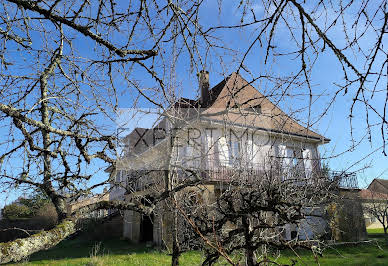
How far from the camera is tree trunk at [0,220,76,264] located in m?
2.16

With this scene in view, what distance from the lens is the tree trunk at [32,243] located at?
2162 mm

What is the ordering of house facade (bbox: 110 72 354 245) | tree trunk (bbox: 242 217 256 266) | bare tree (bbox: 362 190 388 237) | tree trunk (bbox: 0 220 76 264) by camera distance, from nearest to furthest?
tree trunk (bbox: 0 220 76 264) < tree trunk (bbox: 242 217 256 266) < house facade (bbox: 110 72 354 245) < bare tree (bbox: 362 190 388 237)

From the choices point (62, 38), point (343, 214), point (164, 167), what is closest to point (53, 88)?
point (62, 38)

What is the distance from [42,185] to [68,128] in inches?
58.7

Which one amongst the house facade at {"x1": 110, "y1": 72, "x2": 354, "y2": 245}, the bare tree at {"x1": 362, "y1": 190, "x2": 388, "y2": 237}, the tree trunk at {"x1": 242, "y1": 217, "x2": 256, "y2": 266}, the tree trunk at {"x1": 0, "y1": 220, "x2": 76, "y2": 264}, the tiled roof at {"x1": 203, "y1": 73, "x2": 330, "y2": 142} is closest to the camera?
the tree trunk at {"x1": 0, "y1": 220, "x2": 76, "y2": 264}

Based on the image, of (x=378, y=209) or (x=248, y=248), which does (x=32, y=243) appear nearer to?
(x=248, y=248)

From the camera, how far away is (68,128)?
15.5ft

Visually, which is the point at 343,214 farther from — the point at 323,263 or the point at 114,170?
the point at 114,170

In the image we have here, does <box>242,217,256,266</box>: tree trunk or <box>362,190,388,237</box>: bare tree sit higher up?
<box>242,217,256,266</box>: tree trunk

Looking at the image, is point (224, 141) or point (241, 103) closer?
point (241, 103)

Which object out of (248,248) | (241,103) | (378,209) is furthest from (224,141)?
(378,209)

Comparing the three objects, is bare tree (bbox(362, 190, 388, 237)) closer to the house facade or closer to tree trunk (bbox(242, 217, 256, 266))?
the house facade

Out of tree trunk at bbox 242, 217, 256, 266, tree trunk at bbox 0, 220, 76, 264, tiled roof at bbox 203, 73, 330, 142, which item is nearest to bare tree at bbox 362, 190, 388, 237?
tiled roof at bbox 203, 73, 330, 142

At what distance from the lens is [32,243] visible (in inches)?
92.0
